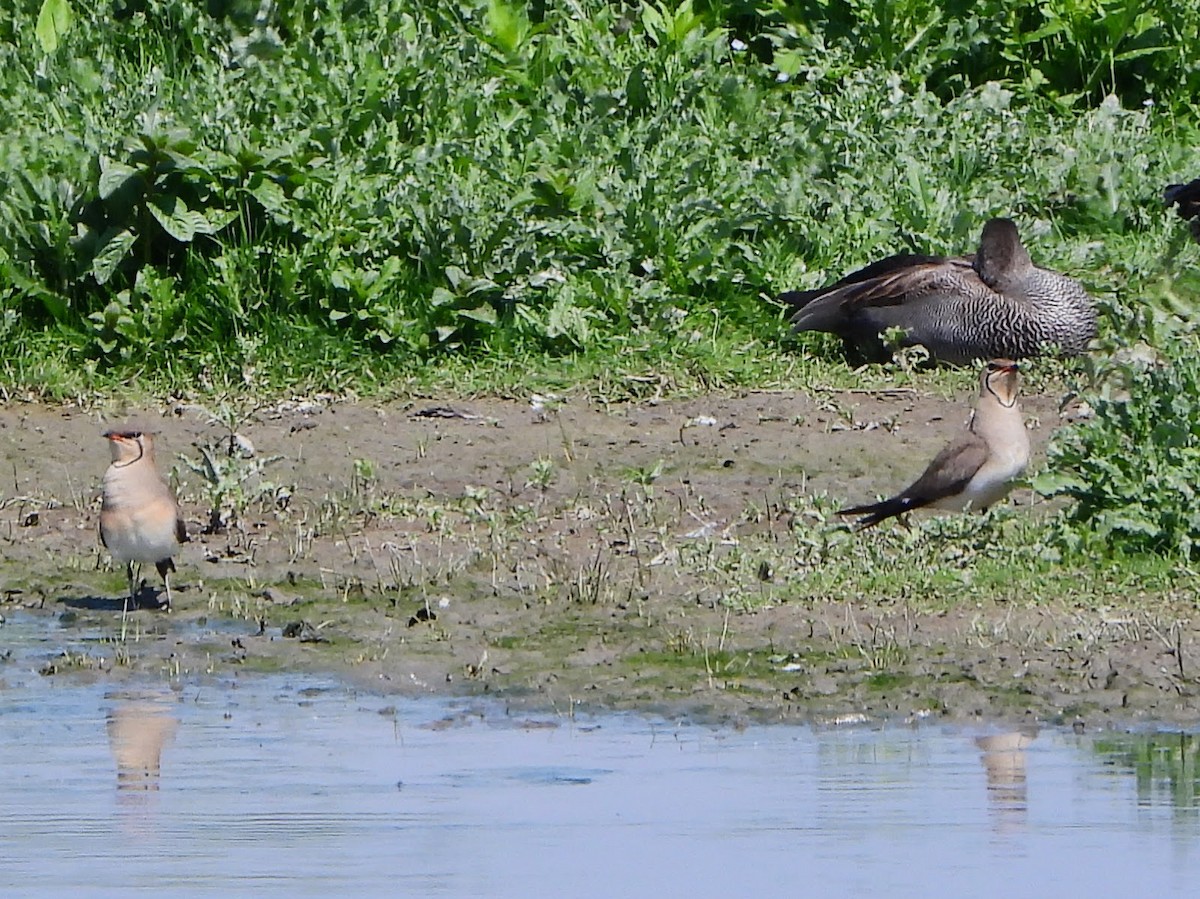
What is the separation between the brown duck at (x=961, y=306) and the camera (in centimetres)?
1113

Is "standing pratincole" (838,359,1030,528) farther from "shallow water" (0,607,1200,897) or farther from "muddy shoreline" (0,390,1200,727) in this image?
"shallow water" (0,607,1200,897)

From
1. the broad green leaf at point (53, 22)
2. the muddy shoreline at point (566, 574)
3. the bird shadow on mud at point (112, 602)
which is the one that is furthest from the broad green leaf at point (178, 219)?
the bird shadow on mud at point (112, 602)

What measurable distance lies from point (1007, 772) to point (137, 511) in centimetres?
317

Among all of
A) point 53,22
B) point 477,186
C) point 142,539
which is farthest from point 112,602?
point 53,22

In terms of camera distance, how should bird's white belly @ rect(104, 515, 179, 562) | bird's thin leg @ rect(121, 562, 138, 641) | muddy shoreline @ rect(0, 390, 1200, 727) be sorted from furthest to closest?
bird's thin leg @ rect(121, 562, 138, 641), bird's white belly @ rect(104, 515, 179, 562), muddy shoreline @ rect(0, 390, 1200, 727)

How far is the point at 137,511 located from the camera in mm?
7895

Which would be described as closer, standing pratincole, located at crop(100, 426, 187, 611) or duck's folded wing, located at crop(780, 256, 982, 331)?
standing pratincole, located at crop(100, 426, 187, 611)

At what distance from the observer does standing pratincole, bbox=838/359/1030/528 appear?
847 cm

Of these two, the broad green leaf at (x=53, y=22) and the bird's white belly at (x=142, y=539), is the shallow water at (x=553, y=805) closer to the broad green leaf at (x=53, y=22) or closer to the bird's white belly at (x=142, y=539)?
the bird's white belly at (x=142, y=539)

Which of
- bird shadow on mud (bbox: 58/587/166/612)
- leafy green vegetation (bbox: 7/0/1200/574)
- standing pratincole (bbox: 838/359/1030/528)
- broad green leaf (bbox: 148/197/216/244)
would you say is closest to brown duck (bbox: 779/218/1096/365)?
leafy green vegetation (bbox: 7/0/1200/574)

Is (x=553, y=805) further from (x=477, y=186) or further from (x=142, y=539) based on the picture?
(x=477, y=186)

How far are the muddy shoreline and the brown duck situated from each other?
17.8 inches

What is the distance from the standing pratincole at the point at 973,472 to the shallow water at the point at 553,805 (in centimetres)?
213

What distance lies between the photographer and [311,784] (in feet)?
19.6
